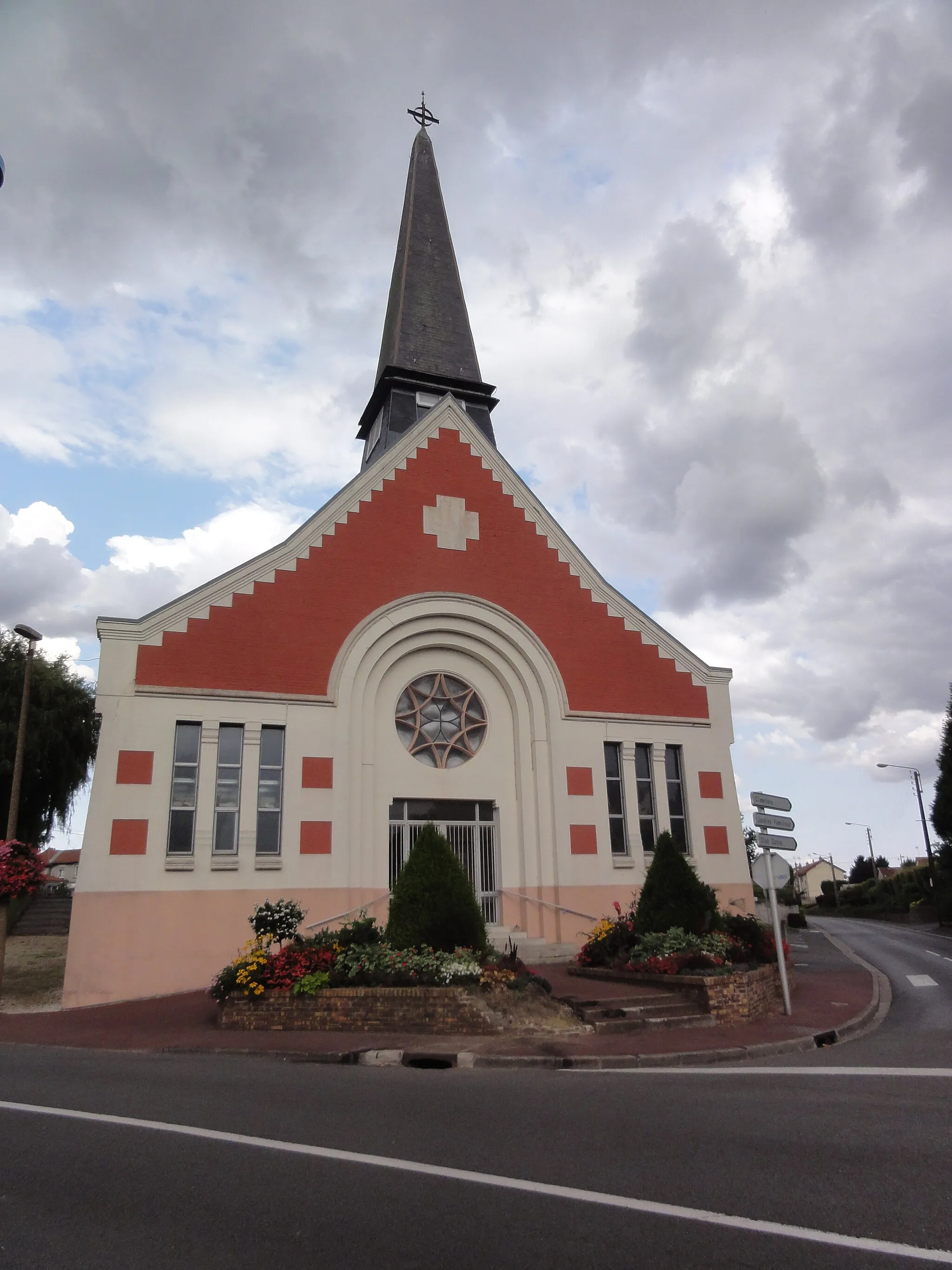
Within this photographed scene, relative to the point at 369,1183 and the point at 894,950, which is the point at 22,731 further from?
the point at 894,950

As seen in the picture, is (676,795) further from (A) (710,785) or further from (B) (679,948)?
(B) (679,948)

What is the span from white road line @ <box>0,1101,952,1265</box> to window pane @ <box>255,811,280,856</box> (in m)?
9.92

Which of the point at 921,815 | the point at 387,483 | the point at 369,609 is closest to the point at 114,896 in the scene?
the point at 369,609

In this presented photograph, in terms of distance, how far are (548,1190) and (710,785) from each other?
1671 centimetres

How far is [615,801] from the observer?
2006 cm

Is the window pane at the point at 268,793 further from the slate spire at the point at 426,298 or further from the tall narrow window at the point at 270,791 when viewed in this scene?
the slate spire at the point at 426,298

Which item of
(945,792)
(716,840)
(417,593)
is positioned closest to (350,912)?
(417,593)

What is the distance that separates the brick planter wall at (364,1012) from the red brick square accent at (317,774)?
5.71 m

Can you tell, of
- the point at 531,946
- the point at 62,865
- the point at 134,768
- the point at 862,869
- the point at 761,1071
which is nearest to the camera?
the point at 761,1071

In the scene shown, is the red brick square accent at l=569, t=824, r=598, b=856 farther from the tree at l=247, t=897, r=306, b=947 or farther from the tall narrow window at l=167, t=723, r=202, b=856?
the tall narrow window at l=167, t=723, r=202, b=856

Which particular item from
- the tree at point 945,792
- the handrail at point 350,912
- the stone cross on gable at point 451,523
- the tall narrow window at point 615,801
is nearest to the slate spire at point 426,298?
the stone cross on gable at point 451,523

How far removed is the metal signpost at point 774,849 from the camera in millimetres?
12641

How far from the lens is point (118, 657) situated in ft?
55.5

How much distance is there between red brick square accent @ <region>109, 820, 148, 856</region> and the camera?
15984 mm
